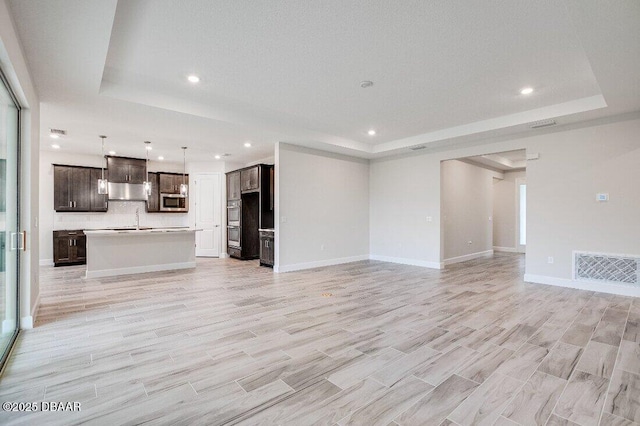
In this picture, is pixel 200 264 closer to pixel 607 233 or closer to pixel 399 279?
pixel 399 279

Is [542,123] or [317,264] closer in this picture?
[542,123]

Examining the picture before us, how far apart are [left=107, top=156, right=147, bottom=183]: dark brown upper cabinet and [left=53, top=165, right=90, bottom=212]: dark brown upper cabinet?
0.57m

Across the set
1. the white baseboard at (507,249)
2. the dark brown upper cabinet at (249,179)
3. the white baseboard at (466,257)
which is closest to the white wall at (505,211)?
the white baseboard at (507,249)

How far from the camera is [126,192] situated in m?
8.18

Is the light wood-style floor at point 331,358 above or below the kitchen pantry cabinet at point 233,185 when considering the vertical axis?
below

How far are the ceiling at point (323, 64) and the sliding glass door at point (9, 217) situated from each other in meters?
0.53

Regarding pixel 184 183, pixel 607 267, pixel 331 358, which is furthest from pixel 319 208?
pixel 607 267

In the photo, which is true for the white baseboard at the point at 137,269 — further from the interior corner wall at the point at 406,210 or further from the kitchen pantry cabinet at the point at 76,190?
the interior corner wall at the point at 406,210

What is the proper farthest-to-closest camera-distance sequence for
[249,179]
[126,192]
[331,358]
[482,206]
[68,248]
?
[482,206] → [126,192] → [249,179] → [68,248] → [331,358]

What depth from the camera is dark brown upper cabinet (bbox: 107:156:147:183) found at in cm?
791

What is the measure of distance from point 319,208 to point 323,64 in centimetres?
403

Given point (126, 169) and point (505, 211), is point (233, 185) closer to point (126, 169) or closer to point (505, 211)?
point (126, 169)

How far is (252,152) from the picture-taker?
7.75m

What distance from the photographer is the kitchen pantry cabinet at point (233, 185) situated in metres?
8.52
